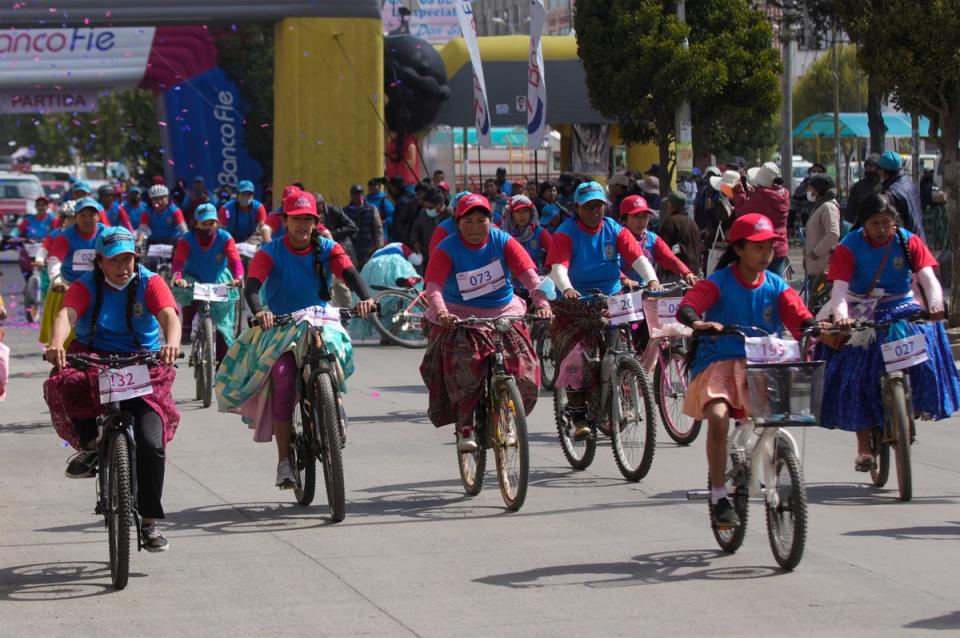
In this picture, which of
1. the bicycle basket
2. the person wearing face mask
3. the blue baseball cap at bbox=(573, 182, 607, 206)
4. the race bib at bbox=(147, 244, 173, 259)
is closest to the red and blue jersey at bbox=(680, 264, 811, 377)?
the bicycle basket

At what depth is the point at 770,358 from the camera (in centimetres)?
741

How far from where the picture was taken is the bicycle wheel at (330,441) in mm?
8727

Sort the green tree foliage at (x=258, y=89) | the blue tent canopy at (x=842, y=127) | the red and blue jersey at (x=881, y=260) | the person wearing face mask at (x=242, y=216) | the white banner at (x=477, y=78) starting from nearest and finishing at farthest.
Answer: the red and blue jersey at (x=881, y=260) → the person wearing face mask at (x=242, y=216) → the white banner at (x=477, y=78) → the green tree foliage at (x=258, y=89) → the blue tent canopy at (x=842, y=127)

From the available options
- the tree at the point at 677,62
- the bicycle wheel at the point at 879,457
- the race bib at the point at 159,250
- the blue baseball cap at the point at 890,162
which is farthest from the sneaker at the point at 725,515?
the tree at the point at 677,62

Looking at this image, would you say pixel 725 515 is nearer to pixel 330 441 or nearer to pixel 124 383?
pixel 330 441

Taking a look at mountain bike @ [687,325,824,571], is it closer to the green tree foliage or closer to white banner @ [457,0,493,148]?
white banner @ [457,0,493,148]

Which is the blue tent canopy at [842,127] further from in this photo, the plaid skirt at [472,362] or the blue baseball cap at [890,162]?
the plaid skirt at [472,362]

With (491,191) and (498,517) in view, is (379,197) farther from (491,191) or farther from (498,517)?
(498,517)

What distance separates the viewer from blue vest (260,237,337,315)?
9461 millimetres

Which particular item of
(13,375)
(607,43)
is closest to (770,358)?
(13,375)

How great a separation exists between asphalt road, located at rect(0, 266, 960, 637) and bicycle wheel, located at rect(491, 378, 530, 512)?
138mm

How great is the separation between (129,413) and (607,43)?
19412 millimetres

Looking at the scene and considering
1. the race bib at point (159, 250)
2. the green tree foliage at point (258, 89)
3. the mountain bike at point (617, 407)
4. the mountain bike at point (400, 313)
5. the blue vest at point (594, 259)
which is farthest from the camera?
the green tree foliage at point (258, 89)

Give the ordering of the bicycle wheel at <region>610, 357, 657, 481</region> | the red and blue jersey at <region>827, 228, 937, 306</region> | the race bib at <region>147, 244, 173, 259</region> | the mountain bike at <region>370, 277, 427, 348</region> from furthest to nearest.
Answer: the mountain bike at <region>370, 277, 427, 348</region> < the race bib at <region>147, 244, 173, 259</region> < the bicycle wheel at <region>610, 357, 657, 481</region> < the red and blue jersey at <region>827, 228, 937, 306</region>
